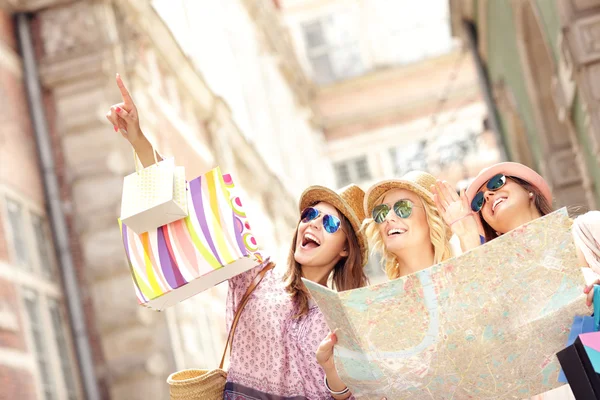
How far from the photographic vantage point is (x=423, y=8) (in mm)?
29453

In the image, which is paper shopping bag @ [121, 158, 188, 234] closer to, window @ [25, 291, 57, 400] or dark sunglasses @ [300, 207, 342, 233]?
dark sunglasses @ [300, 207, 342, 233]

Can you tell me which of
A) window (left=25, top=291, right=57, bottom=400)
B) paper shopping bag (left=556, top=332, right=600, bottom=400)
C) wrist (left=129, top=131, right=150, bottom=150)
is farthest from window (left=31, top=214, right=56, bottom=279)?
paper shopping bag (left=556, top=332, right=600, bottom=400)

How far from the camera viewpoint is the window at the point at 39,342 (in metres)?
7.96

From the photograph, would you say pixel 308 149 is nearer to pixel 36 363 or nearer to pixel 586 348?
pixel 36 363

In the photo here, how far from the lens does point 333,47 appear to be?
29047mm

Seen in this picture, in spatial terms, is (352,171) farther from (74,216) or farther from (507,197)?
(507,197)

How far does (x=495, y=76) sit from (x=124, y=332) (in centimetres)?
812

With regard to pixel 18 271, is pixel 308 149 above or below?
above

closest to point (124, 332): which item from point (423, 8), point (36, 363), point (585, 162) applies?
point (36, 363)

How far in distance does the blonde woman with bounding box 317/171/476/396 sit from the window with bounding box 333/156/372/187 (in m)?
22.8

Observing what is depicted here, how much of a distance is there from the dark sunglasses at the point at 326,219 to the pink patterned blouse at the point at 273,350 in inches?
12.3

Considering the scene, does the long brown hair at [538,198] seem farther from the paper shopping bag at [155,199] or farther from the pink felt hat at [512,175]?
the paper shopping bag at [155,199]

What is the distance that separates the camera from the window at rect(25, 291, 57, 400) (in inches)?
313

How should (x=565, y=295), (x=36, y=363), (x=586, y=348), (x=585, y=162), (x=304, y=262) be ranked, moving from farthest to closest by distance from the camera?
(x=585, y=162) → (x=36, y=363) → (x=304, y=262) → (x=565, y=295) → (x=586, y=348)
